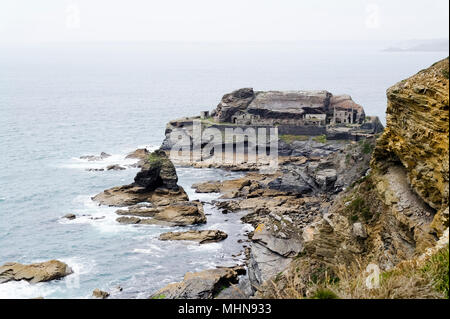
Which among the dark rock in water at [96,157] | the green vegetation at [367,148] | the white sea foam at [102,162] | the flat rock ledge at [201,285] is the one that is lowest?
the white sea foam at [102,162]

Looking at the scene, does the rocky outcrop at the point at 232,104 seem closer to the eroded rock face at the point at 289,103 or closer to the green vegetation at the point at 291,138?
the eroded rock face at the point at 289,103

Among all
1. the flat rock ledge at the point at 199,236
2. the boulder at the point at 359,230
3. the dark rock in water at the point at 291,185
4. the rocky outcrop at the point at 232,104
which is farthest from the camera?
the rocky outcrop at the point at 232,104

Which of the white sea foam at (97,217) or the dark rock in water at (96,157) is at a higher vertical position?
the dark rock in water at (96,157)

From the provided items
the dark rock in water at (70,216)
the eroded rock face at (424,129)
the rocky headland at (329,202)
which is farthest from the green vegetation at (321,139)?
the eroded rock face at (424,129)

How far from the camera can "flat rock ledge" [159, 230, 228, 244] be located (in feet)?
143

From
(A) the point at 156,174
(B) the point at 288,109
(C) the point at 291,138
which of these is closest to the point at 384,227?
(A) the point at 156,174

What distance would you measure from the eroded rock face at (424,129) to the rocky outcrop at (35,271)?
25462mm

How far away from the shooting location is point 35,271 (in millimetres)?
36875

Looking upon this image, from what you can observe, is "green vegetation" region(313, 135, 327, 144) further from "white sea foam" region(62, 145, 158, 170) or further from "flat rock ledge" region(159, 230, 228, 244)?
"flat rock ledge" region(159, 230, 228, 244)

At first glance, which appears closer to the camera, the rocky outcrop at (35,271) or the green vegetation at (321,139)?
the rocky outcrop at (35,271)

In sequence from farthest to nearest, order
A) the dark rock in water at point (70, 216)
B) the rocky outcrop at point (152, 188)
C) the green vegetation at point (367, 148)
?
the rocky outcrop at point (152, 188) < the green vegetation at point (367, 148) < the dark rock in water at point (70, 216)

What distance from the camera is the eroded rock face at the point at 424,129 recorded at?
52.7 feet
